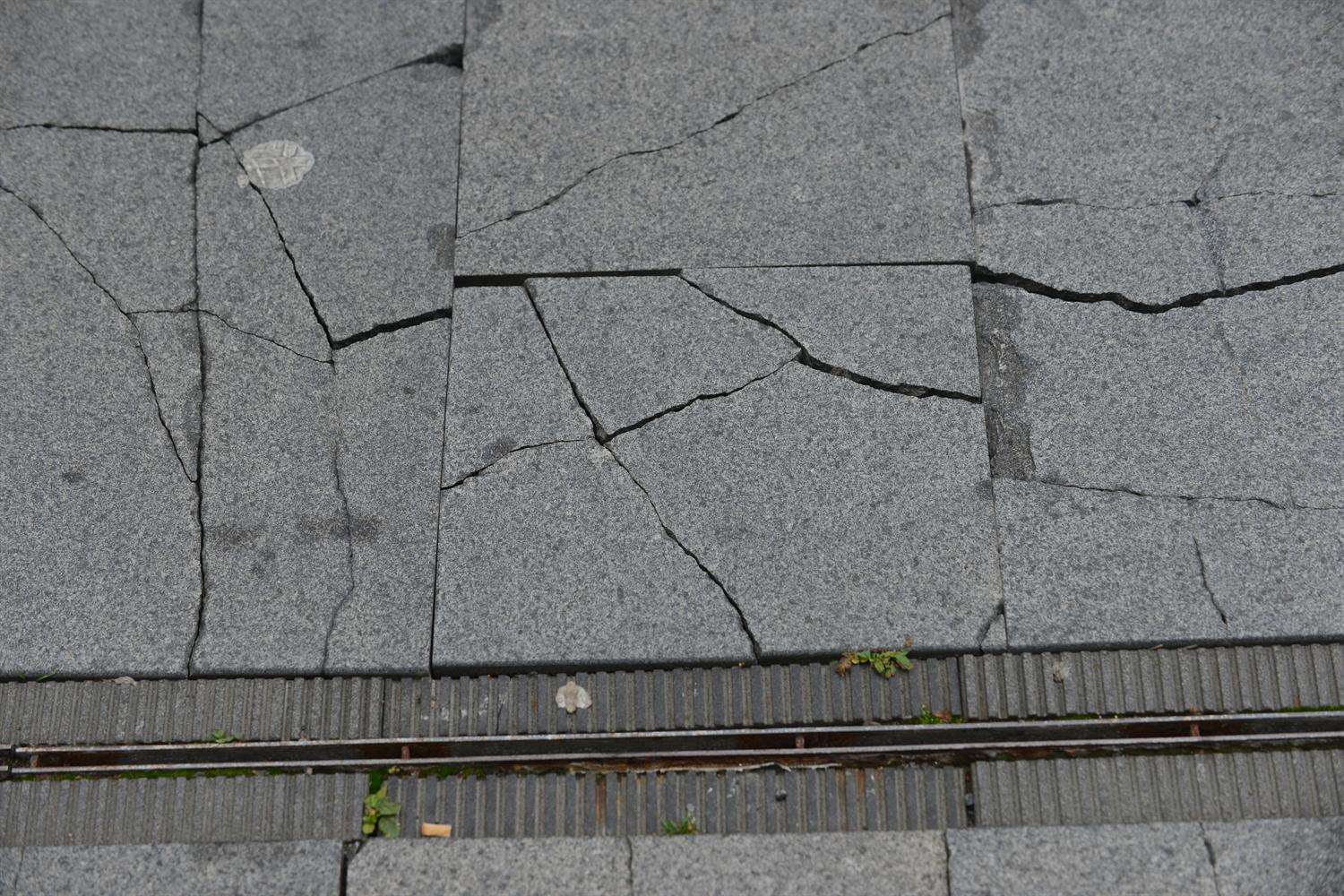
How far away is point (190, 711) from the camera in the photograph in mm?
2707

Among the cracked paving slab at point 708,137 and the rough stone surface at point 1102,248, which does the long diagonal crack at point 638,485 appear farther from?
the rough stone surface at point 1102,248

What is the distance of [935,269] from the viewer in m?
3.00

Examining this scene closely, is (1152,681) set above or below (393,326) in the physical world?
below

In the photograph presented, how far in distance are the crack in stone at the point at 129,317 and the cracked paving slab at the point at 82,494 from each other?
10 millimetres

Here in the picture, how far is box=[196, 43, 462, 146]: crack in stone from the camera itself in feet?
10.6

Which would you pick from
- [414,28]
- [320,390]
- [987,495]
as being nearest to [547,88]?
[414,28]

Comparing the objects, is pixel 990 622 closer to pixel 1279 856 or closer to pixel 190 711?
pixel 1279 856

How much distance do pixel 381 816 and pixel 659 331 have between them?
1.45 m

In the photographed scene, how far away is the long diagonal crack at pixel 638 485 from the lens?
8.89 feet

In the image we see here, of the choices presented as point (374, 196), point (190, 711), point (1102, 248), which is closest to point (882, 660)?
point (1102, 248)

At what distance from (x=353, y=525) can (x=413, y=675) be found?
427mm

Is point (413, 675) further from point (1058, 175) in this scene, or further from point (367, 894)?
point (1058, 175)

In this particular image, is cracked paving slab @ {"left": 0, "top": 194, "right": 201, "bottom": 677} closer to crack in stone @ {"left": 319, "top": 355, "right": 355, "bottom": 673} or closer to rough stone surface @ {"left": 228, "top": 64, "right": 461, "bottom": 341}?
crack in stone @ {"left": 319, "top": 355, "right": 355, "bottom": 673}

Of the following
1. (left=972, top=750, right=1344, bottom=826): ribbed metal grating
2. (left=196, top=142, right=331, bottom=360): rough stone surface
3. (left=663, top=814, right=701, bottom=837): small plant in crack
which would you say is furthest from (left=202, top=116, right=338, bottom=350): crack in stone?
(left=972, top=750, right=1344, bottom=826): ribbed metal grating
